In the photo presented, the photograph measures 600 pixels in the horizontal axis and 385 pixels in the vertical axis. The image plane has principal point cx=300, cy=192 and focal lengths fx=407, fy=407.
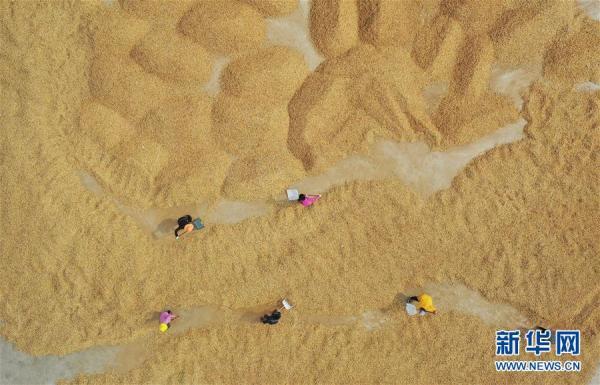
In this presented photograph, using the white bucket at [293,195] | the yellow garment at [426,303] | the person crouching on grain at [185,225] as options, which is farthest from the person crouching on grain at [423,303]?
the person crouching on grain at [185,225]

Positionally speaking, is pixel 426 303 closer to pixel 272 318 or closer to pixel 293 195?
pixel 272 318

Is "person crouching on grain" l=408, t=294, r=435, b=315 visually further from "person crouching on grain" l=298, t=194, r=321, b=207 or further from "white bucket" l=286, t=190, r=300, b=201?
"white bucket" l=286, t=190, r=300, b=201

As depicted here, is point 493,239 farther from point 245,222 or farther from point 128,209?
point 128,209

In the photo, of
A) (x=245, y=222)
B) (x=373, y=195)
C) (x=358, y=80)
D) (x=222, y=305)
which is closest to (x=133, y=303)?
(x=222, y=305)

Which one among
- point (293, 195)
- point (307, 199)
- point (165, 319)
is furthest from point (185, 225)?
point (307, 199)

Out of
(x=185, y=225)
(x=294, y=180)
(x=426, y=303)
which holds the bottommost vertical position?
(x=426, y=303)

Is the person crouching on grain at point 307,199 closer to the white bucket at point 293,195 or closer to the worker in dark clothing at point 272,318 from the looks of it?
the white bucket at point 293,195
